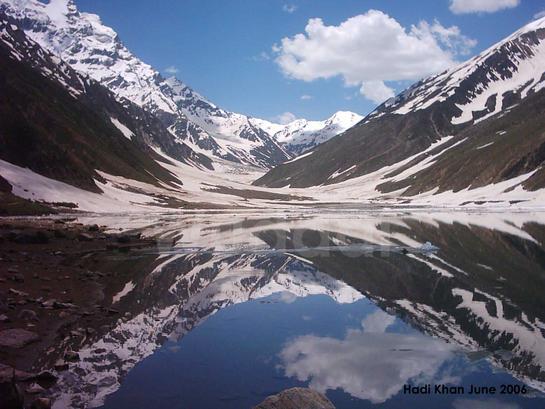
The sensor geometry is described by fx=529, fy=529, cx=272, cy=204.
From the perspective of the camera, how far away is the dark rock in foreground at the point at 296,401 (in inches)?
481

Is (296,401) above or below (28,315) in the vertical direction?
below

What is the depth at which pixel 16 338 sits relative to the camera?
17.8m

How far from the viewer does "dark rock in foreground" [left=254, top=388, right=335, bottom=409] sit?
1221cm

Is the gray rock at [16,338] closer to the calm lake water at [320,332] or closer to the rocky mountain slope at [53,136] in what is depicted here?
the calm lake water at [320,332]

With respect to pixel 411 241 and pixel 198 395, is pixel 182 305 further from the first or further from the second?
pixel 411 241

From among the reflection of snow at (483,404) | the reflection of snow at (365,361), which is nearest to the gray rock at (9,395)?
the reflection of snow at (365,361)

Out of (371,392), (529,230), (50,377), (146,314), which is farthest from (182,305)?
(529,230)

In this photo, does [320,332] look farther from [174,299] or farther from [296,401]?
[296,401]

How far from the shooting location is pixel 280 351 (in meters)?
19.5

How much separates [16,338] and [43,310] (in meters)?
4.39

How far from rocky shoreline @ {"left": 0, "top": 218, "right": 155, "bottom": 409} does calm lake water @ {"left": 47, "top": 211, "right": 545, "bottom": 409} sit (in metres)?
0.74

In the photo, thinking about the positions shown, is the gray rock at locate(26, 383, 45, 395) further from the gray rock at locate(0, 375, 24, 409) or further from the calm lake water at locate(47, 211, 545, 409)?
the gray rock at locate(0, 375, 24, 409)

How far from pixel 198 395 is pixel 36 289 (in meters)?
14.5

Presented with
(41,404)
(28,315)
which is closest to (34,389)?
(41,404)
